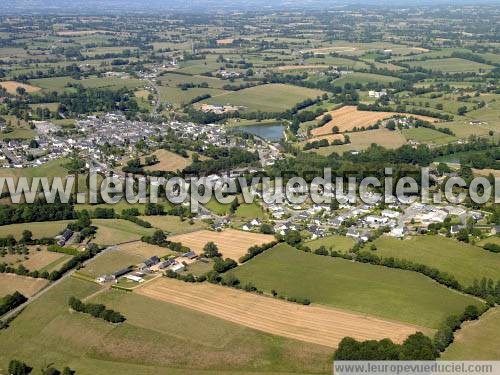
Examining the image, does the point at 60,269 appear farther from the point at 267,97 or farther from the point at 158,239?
the point at 267,97

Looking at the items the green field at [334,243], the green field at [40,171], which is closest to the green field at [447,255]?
the green field at [334,243]

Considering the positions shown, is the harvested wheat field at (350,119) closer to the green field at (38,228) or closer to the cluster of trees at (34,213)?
the cluster of trees at (34,213)

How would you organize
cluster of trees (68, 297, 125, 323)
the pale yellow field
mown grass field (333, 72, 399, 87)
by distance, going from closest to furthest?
cluster of trees (68, 297, 125, 323) < the pale yellow field < mown grass field (333, 72, 399, 87)

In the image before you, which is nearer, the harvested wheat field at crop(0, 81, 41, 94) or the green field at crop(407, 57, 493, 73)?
the harvested wheat field at crop(0, 81, 41, 94)

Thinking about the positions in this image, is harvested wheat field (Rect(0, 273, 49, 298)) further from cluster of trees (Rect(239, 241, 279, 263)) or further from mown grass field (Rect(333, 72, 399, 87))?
mown grass field (Rect(333, 72, 399, 87))

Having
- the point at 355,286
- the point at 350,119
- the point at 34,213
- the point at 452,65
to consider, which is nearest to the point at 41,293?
the point at 34,213

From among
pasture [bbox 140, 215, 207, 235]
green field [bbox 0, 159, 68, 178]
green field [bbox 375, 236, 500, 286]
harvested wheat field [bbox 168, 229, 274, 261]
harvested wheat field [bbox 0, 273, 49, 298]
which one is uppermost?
green field [bbox 0, 159, 68, 178]

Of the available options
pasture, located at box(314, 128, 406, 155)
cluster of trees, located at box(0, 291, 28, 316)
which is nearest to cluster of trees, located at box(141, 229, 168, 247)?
cluster of trees, located at box(0, 291, 28, 316)
